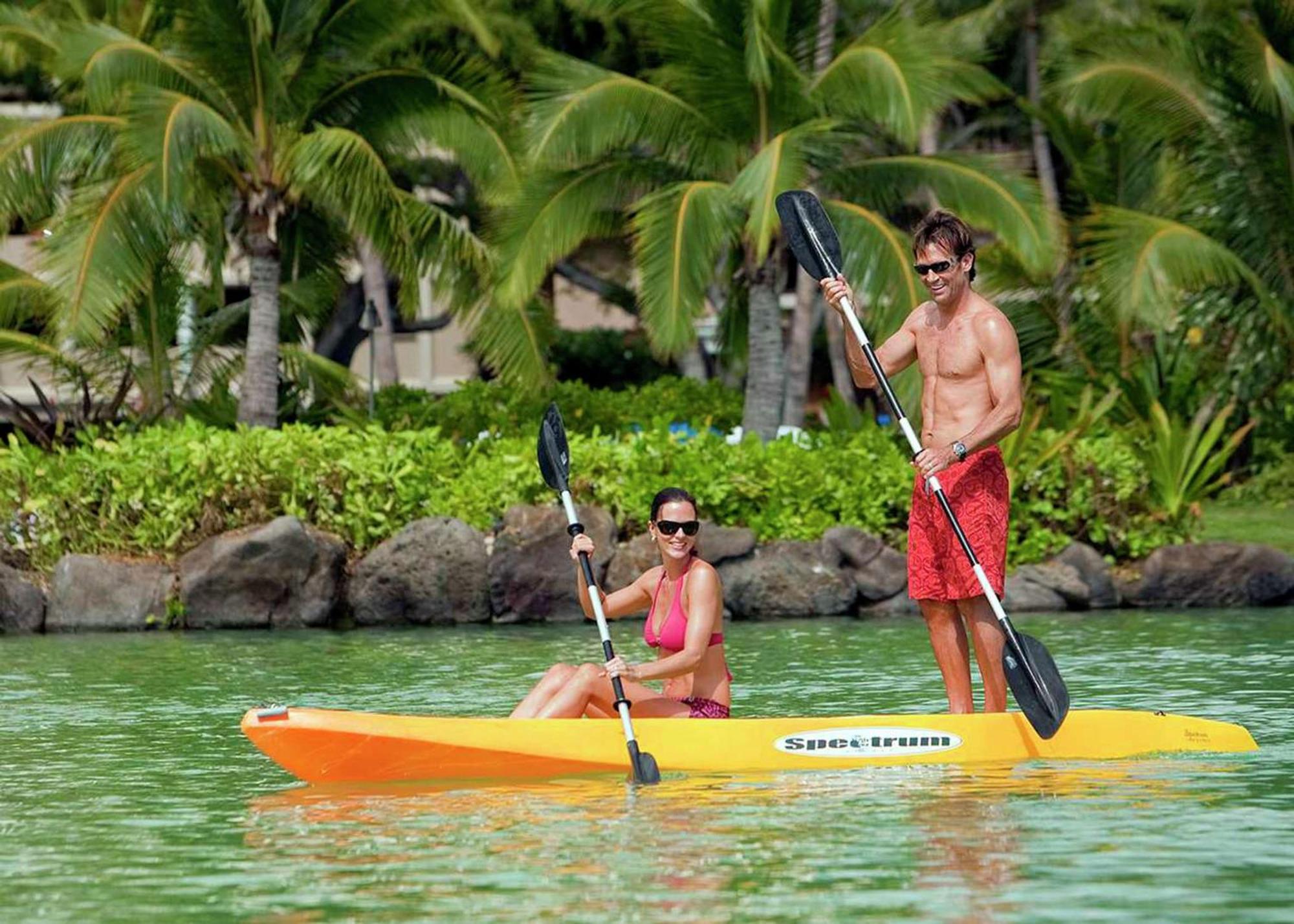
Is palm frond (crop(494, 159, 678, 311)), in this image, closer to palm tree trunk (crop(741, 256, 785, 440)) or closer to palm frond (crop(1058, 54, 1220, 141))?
palm tree trunk (crop(741, 256, 785, 440))

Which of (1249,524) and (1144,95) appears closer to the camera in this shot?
(1249,524)

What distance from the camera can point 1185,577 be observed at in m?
17.4

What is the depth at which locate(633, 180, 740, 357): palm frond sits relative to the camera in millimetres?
17906

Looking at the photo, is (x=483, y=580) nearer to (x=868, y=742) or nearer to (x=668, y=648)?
(x=668, y=648)

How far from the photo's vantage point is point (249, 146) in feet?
63.1

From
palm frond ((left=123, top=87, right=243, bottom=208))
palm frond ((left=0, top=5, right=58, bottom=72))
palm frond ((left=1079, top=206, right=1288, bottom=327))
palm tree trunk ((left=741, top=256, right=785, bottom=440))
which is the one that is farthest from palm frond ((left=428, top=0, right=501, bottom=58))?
palm frond ((left=1079, top=206, right=1288, bottom=327))

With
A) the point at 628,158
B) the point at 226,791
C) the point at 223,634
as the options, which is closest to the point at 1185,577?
the point at 628,158

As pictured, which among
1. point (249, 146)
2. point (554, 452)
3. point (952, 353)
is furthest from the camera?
point (249, 146)

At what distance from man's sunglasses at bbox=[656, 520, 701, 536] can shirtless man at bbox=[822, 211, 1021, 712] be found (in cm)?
89

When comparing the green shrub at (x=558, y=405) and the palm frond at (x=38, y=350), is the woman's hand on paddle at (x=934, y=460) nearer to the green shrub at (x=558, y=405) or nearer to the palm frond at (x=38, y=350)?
the green shrub at (x=558, y=405)

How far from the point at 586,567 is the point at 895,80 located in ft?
31.5

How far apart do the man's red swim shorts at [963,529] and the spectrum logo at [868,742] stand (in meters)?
0.58

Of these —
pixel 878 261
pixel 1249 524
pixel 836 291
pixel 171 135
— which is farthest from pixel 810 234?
pixel 1249 524

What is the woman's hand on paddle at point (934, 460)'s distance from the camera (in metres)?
8.96
